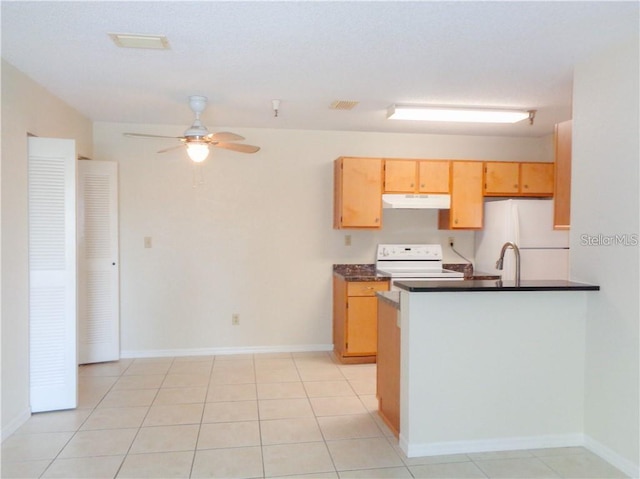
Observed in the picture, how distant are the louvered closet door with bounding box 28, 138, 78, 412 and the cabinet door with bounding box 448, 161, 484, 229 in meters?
3.50

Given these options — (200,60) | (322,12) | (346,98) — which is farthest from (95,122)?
(322,12)

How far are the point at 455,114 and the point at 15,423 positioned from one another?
407cm

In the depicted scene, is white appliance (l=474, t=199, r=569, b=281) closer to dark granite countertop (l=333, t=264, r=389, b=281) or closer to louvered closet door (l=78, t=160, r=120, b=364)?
dark granite countertop (l=333, t=264, r=389, b=281)

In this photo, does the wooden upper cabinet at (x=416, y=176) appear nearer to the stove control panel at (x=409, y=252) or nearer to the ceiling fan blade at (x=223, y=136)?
the stove control panel at (x=409, y=252)

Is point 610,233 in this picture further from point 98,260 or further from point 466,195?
point 98,260

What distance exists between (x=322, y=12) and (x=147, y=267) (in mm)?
3443

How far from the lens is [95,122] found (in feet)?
15.3

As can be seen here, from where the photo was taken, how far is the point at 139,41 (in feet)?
8.41

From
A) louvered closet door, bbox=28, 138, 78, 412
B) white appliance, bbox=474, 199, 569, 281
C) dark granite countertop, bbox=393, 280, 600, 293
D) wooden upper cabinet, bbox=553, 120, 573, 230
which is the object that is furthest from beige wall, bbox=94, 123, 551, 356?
dark granite countertop, bbox=393, 280, 600, 293

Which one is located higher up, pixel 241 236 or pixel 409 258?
pixel 241 236

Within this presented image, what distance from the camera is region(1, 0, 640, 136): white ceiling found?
2.21 metres

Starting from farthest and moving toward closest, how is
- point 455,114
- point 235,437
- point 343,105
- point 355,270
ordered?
1. point 355,270
2. point 455,114
3. point 343,105
4. point 235,437

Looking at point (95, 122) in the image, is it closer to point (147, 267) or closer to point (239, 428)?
point (147, 267)

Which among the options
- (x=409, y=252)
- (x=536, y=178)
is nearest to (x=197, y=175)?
(x=409, y=252)
